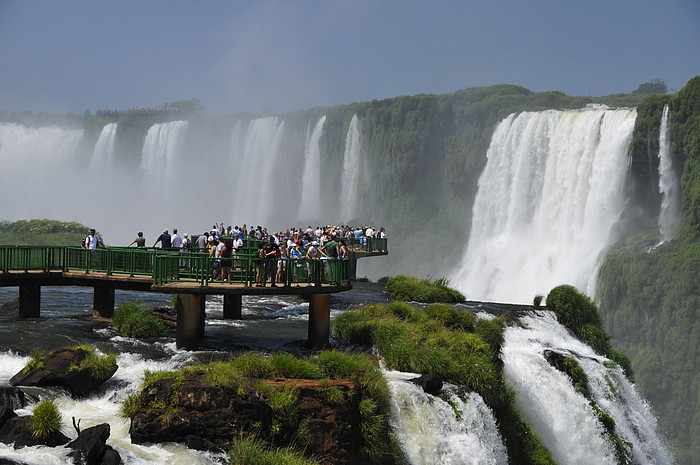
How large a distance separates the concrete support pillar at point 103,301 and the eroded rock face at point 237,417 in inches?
452

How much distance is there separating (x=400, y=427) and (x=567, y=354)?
10.1m

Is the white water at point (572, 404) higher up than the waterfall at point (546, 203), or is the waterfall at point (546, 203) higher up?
the waterfall at point (546, 203)

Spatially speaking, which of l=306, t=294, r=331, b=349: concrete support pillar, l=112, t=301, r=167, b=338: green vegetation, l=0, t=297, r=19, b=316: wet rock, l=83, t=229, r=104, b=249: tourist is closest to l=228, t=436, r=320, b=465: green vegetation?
l=306, t=294, r=331, b=349: concrete support pillar

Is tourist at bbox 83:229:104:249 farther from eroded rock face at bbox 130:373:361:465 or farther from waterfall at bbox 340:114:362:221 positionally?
waterfall at bbox 340:114:362:221

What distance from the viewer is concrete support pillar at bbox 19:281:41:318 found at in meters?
25.7

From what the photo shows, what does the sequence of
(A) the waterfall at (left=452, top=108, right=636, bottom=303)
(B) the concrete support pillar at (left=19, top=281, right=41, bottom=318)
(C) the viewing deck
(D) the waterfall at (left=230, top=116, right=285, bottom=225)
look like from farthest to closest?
(D) the waterfall at (left=230, top=116, right=285, bottom=225), (A) the waterfall at (left=452, top=108, right=636, bottom=303), (B) the concrete support pillar at (left=19, top=281, right=41, bottom=318), (C) the viewing deck

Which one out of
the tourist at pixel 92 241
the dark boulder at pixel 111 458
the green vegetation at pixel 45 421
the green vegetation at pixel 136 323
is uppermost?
the tourist at pixel 92 241

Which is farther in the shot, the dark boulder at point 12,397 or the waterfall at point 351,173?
the waterfall at point 351,173

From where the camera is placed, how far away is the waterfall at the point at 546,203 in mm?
54594

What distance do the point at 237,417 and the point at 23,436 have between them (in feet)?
12.0

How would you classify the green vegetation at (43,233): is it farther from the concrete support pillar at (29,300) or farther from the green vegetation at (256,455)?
the green vegetation at (256,455)

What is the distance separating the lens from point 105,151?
103 m

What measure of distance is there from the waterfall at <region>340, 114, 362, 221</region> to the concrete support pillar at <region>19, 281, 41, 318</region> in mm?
62774

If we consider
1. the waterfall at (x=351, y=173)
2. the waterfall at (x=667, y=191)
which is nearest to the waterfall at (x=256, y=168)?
the waterfall at (x=351, y=173)
